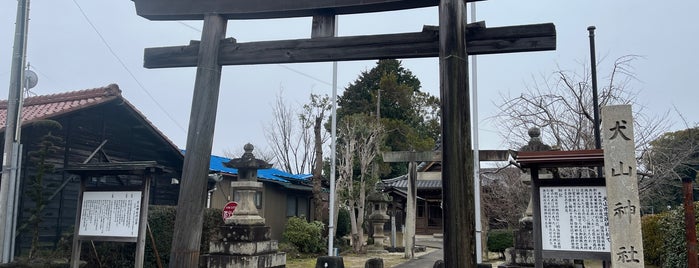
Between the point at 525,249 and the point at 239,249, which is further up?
the point at 525,249

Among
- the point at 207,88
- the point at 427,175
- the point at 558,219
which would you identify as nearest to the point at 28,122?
the point at 207,88

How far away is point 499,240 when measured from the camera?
19.5 metres

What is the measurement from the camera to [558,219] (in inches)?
242

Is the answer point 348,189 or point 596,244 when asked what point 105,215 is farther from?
point 348,189

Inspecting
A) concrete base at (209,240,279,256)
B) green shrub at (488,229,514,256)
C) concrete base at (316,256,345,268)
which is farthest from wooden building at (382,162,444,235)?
concrete base at (209,240,279,256)

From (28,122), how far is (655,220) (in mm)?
16297

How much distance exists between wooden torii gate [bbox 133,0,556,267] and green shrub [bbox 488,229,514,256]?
15.4m

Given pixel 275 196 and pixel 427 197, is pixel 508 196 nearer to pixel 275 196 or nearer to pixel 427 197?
pixel 275 196

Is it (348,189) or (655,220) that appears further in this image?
(348,189)

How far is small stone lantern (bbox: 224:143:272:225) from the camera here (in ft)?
37.4

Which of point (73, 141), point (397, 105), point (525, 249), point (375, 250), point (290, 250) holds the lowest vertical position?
point (375, 250)

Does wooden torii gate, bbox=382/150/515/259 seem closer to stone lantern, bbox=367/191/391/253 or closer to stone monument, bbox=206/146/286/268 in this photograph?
stone lantern, bbox=367/191/391/253

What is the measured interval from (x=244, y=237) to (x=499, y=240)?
12006mm

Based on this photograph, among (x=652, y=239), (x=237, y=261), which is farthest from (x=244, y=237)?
(x=652, y=239)
